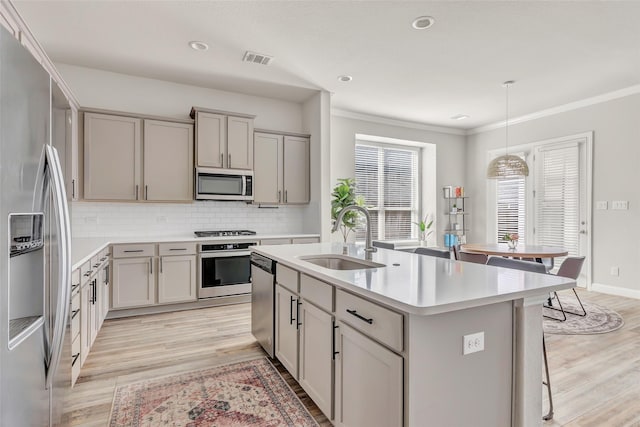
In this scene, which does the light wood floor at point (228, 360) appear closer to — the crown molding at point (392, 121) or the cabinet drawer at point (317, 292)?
the cabinet drawer at point (317, 292)

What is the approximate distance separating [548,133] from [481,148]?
134cm

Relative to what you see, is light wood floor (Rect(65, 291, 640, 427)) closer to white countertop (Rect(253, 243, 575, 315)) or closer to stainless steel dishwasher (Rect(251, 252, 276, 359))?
stainless steel dishwasher (Rect(251, 252, 276, 359))

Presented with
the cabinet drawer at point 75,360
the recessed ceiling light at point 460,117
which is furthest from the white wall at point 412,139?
the cabinet drawer at point 75,360

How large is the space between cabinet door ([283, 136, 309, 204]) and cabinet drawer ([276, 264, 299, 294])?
2.52 meters

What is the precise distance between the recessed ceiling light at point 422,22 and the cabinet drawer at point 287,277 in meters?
2.44

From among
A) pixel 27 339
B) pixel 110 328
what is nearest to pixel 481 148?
pixel 110 328

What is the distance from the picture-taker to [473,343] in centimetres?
139

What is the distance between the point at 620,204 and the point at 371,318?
5.20m

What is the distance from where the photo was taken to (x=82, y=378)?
2.42 metres

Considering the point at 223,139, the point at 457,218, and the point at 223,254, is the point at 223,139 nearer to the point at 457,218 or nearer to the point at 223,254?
the point at 223,254

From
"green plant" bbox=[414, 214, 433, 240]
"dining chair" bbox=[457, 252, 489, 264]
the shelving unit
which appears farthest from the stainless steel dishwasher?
the shelving unit

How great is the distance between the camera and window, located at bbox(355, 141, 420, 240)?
632 cm

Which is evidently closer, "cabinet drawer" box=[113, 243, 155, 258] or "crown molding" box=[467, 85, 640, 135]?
"cabinet drawer" box=[113, 243, 155, 258]

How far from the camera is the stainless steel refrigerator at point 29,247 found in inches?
37.9
